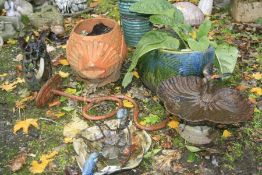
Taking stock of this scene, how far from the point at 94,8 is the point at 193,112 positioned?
11.2 feet

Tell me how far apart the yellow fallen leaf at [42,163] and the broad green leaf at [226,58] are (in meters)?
1.81

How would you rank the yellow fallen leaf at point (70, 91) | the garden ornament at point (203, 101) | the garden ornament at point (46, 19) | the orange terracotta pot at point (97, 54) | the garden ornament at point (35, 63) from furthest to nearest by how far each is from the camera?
the garden ornament at point (46, 19), the yellow fallen leaf at point (70, 91), the garden ornament at point (35, 63), the orange terracotta pot at point (97, 54), the garden ornament at point (203, 101)

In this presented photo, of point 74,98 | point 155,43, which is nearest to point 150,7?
point 155,43

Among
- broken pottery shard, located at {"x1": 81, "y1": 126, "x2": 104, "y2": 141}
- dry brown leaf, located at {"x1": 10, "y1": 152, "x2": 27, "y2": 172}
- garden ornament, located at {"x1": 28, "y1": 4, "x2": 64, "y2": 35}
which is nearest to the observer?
dry brown leaf, located at {"x1": 10, "y1": 152, "x2": 27, "y2": 172}

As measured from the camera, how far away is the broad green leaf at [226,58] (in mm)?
3871

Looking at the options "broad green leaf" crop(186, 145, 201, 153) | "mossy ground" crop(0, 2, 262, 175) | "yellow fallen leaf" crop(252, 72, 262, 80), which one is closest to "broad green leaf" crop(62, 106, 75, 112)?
"mossy ground" crop(0, 2, 262, 175)

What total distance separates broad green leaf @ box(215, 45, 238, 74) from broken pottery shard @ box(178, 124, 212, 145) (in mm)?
656

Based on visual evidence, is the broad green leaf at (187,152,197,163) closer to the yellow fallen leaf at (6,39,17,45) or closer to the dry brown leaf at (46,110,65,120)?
the dry brown leaf at (46,110,65,120)

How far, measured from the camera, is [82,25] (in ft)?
14.8

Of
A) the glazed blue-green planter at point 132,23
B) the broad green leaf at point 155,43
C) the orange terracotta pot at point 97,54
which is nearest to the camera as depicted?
the broad green leaf at point 155,43

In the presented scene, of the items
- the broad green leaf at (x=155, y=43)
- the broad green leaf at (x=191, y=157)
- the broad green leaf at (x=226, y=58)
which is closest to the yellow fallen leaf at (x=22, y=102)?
the broad green leaf at (x=155, y=43)

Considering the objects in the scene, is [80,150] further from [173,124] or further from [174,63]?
[174,63]

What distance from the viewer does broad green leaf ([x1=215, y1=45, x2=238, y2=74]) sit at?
387cm

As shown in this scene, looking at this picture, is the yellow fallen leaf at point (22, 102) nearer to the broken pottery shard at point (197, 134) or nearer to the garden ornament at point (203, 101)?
the garden ornament at point (203, 101)
